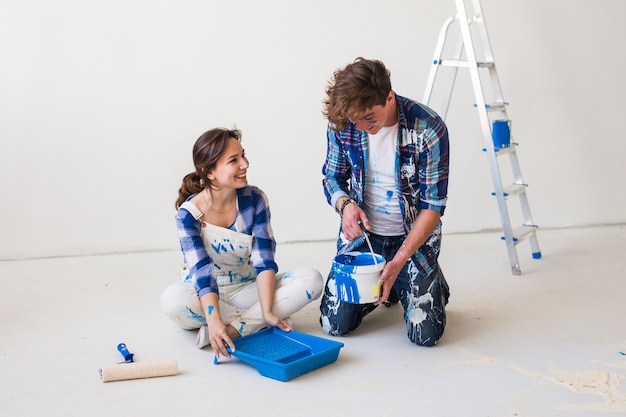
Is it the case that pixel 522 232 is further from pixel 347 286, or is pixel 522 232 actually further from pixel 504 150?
pixel 347 286

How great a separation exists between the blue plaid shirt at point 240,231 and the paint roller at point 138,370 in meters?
0.30

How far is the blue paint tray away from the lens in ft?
7.58

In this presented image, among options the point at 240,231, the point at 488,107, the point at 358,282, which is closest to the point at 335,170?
the point at 240,231

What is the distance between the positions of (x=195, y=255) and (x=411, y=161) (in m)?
0.83

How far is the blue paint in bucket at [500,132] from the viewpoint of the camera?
371cm

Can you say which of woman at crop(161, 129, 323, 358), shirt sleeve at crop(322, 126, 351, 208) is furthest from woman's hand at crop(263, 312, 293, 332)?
shirt sleeve at crop(322, 126, 351, 208)

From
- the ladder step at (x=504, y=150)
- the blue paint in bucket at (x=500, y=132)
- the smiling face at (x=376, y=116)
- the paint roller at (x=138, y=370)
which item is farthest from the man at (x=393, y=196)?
the blue paint in bucket at (x=500, y=132)

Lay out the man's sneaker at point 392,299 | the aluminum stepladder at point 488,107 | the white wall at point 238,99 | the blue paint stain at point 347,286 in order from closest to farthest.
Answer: the blue paint stain at point 347,286 < the man's sneaker at point 392,299 < the aluminum stepladder at point 488,107 < the white wall at point 238,99

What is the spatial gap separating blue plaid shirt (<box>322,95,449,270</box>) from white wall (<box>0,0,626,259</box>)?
156cm

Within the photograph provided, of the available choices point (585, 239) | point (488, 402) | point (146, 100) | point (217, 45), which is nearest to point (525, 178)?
point (585, 239)

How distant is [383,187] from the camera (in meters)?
2.70

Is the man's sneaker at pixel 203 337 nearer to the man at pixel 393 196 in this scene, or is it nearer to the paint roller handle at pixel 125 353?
the paint roller handle at pixel 125 353

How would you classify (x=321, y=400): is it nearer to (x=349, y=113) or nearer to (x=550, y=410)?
(x=550, y=410)

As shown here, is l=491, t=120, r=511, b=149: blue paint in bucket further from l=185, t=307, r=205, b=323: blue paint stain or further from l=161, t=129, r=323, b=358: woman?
l=185, t=307, r=205, b=323: blue paint stain
